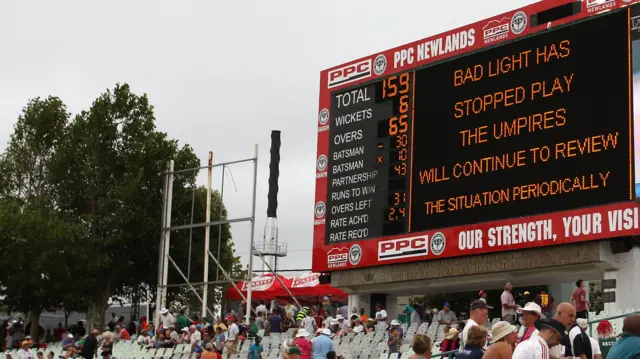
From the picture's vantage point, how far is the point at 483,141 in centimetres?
2286

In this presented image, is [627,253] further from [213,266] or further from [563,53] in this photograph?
[213,266]

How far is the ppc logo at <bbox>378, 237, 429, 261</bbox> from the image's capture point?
24.2 metres

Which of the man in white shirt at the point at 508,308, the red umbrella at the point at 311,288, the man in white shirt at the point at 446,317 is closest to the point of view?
the man in white shirt at the point at 508,308

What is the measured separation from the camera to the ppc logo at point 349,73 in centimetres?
2625

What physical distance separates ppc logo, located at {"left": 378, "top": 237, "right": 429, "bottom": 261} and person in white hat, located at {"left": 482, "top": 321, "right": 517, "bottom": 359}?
1485 cm

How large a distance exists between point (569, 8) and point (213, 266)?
82.6ft

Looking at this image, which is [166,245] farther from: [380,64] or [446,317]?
[446,317]

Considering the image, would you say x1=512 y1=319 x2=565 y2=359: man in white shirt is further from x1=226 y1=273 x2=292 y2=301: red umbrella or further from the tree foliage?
the tree foliage

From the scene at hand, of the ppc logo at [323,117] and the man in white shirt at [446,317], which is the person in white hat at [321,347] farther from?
the ppc logo at [323,117]

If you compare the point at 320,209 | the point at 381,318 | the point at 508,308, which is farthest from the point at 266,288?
the point at 508,308

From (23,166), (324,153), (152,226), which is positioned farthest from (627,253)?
→ (23,166)

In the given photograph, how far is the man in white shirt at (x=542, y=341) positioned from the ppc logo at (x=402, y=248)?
1468 cm

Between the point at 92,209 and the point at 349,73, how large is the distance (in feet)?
61.4

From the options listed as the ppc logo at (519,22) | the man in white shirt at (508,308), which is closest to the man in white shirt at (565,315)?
the man in white shirt at (508,308)
